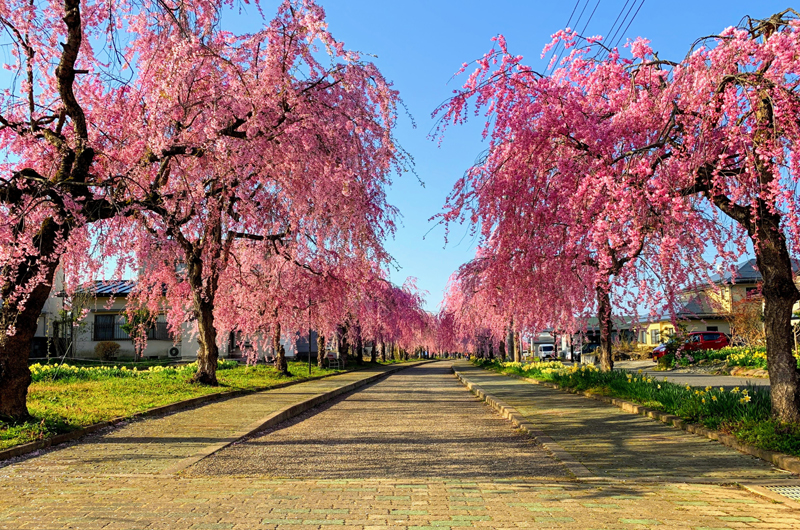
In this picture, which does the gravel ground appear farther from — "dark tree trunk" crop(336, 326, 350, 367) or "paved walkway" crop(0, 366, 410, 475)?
"dark tree trunk" crop(336, 326, 350, 367)

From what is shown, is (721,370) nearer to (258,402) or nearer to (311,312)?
(311,312)

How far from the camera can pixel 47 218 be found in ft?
32.0

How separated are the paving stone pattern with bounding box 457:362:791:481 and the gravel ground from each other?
0.57 m

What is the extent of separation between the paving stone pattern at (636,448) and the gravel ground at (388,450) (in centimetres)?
57

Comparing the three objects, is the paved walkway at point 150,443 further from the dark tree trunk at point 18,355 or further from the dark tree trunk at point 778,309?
the dark tree trunk at point 778,309

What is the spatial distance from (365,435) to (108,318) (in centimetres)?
3438

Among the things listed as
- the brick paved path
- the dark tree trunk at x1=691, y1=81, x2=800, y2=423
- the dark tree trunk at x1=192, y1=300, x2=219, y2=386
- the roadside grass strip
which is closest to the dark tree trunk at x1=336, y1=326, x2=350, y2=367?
the dark tree trunk at x1=192, y1=300, x2=219, y2=386

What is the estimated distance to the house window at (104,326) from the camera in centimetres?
3891

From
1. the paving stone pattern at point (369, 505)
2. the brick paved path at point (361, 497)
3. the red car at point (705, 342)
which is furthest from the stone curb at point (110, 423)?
the red car at point (705, 342)

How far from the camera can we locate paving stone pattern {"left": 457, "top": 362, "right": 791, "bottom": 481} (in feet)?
22.3

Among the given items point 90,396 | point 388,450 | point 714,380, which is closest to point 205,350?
point 90,396

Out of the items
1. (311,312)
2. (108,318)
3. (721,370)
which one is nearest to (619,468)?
(311,312)

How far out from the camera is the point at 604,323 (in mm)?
17984

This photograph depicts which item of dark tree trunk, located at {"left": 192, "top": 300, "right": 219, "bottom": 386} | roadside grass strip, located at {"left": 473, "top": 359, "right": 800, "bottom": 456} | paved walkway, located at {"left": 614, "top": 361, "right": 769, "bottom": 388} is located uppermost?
dark tree trunk, located at {"left": 192, "top": 300, "right": 219, "bottom": 386}
